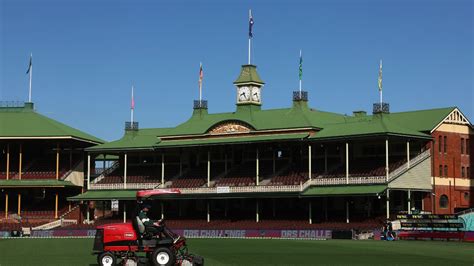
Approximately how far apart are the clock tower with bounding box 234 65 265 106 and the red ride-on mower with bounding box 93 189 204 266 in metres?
64.5

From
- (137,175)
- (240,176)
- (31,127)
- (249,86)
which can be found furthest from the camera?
(31,127)

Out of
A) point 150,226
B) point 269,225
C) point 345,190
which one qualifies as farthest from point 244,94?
point 150,226

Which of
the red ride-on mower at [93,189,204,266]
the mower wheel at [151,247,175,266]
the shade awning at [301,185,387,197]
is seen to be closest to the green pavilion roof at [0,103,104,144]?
the shade awning at [301,185,387,197]

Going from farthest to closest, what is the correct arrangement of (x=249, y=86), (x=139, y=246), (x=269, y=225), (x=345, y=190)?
(x=249, y=86) < (x=269, y=225) < (x=345, y=190) < (x=139, y=246)

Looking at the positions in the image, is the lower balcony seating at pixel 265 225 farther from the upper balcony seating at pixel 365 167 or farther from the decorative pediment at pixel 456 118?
the decorative pediment at pixel 456 118

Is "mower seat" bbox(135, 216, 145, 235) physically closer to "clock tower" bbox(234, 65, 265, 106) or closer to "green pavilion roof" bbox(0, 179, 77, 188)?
"clock tower" bbox(234, 65, 265, 106)

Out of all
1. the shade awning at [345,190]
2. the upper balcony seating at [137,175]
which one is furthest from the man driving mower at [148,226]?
the upper balcony seating at [137,175]

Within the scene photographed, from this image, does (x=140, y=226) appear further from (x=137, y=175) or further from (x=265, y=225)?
(x=137, y=175)

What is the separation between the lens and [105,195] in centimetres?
9375

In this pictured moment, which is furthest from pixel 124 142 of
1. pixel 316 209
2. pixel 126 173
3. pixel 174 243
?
pixel 174 243

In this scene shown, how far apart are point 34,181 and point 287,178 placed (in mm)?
30553

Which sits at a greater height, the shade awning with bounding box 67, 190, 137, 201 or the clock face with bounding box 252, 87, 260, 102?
the clock face with bounding box 252, 87, 260, 102

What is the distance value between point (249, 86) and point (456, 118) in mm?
23187

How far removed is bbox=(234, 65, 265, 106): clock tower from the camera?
94062 mm
